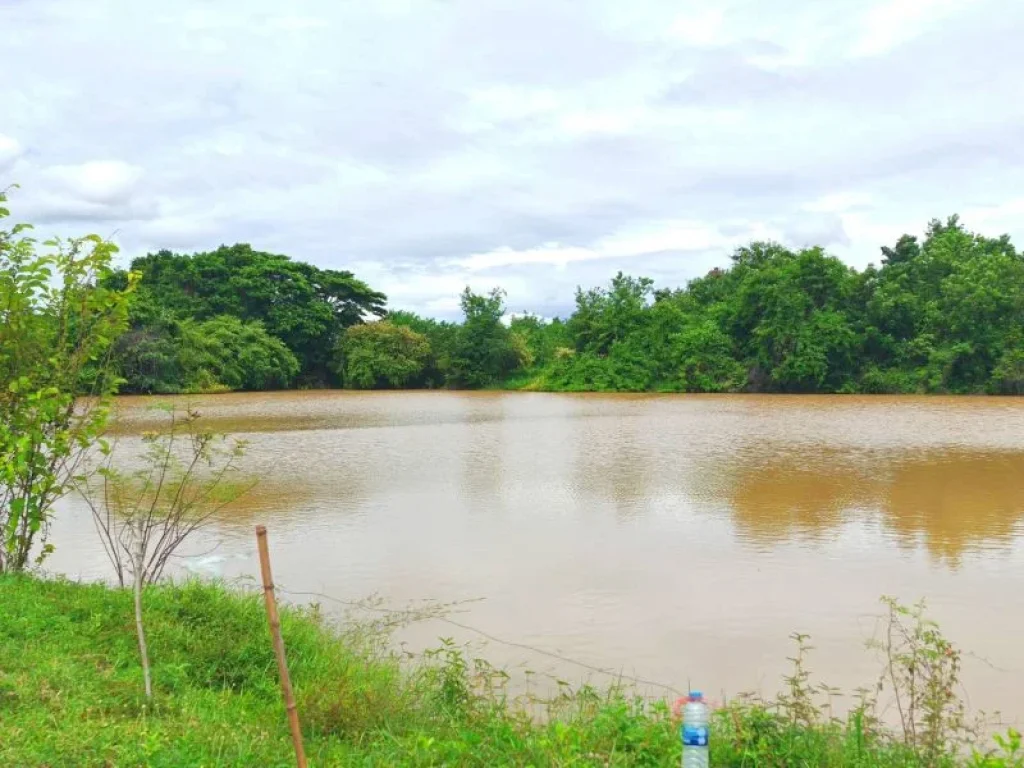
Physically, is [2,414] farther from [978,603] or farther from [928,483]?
[928,483]

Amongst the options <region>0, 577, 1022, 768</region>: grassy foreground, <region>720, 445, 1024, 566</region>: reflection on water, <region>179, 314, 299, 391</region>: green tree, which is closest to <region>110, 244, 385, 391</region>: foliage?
<region>179, 314, 299, 391</region>: green tree

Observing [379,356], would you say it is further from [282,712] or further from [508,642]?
[282,712]

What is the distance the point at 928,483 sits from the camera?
10.5 meters

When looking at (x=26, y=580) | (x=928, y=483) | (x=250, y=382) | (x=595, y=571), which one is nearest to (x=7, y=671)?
(x=26, y=580)

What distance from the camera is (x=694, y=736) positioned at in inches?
88.6

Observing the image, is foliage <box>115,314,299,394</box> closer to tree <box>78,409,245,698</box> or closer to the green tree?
the green tree

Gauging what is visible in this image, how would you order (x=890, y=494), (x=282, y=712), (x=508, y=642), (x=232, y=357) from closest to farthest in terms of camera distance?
(x=282, y=712) < (x=508, y=642) < (x=890, y=494) < (x=232, y=357)

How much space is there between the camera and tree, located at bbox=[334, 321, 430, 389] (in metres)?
37.7

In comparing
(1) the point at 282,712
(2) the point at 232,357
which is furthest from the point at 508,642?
(2) the point at 232,357

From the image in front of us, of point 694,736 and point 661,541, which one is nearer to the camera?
point 694,736

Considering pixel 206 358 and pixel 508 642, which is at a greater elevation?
pixel 206 358

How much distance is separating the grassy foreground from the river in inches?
34.4

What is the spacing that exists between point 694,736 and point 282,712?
1.71m

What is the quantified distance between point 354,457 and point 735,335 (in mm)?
25937
